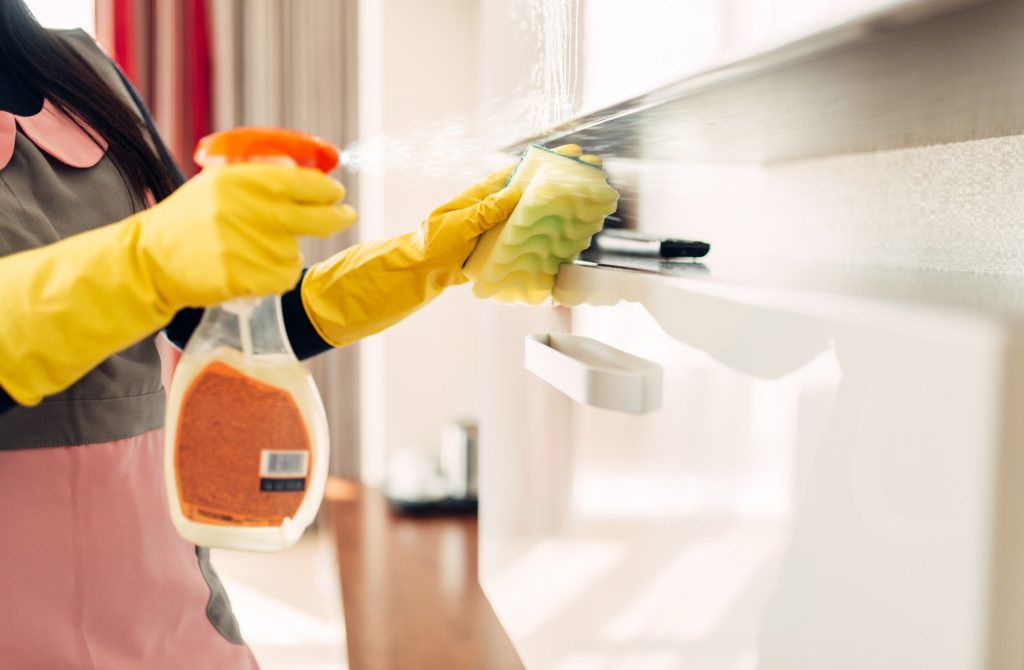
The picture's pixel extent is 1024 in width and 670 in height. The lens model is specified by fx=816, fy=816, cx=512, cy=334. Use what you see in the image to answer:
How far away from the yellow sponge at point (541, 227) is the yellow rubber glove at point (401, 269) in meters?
0.02

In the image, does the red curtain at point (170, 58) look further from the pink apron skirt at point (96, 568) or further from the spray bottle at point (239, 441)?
the spray bottle at point (239, 441)

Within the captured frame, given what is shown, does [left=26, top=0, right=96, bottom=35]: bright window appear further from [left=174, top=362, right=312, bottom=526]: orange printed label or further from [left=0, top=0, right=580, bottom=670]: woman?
[left=174, top=362, right=312, bottom=526]: orange printed label

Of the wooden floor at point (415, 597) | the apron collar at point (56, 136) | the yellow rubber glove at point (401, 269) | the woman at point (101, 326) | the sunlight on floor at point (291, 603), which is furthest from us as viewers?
the sunlight on floor at point (291, 603)

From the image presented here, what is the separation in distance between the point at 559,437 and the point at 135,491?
471mm

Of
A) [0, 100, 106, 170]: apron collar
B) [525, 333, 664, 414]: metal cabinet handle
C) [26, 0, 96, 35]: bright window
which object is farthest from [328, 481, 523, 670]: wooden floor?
[26, 0, 96, 35]: bright window

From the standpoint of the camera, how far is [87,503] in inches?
31.1

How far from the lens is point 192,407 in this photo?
1.89ft

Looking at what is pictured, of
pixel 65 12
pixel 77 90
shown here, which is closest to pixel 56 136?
pixel 77 90

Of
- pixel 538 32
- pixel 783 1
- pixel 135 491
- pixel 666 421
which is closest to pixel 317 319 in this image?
pixel 135 491

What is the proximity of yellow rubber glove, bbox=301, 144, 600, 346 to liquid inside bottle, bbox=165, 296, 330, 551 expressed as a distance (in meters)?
0.19

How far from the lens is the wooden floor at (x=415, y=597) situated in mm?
1098

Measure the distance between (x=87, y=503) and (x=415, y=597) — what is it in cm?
68

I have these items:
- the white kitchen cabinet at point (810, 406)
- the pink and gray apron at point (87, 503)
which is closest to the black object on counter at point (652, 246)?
the white kitchen cabinet at point (810, 406)

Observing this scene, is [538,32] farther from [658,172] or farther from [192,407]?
[192,407]
